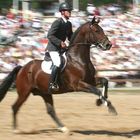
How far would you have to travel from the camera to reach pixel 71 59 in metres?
9.83

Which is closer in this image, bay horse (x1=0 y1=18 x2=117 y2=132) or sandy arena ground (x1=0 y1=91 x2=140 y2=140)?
bay horse (x1=0 y1=18 x2=117 y2=132)

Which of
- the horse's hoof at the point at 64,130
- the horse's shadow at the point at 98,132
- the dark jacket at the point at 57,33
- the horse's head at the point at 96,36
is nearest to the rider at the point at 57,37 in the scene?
the dark jacket at the point at 57,33

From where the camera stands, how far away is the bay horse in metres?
9.51

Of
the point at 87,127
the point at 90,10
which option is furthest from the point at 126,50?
the point at 87,127

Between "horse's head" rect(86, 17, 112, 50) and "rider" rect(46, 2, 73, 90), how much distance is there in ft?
1.52

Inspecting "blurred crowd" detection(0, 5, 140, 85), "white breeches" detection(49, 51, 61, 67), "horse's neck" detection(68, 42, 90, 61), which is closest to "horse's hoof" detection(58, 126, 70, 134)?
"white breeches" detection(49, 51, 61, 67)

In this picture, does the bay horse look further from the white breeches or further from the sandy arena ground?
the sandy arena ground

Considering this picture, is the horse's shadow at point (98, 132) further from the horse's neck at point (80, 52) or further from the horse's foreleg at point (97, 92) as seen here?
the horse's neck at point (80, 52)

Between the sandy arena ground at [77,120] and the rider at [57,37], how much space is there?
104 cm

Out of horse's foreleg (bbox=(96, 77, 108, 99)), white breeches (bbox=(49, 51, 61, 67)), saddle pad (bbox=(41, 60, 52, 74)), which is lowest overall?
horse's foreleg (bbox=(96, 77, 108, 99))

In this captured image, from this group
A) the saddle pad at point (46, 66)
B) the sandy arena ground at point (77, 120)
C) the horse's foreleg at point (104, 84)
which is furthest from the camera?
the saddle pad at point (46, 66)

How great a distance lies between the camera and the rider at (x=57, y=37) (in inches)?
385

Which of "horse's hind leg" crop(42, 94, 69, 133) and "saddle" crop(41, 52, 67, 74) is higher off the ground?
"saddle" crop(41, 52, 67, 74)

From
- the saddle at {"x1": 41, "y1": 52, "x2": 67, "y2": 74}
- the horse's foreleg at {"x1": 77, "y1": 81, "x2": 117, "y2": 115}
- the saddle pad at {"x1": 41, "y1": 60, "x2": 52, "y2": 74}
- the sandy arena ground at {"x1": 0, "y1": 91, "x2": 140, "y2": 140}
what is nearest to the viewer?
the horse's foreleg at {"x1": 77, "y1": 81, "x2": 117, "y2": 115}
